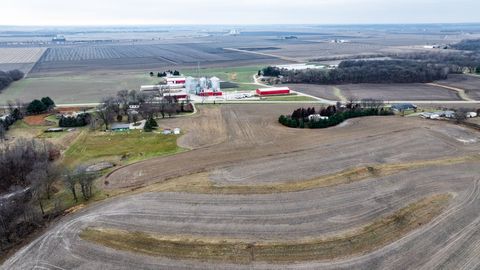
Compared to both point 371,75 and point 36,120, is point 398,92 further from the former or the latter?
point 36,120

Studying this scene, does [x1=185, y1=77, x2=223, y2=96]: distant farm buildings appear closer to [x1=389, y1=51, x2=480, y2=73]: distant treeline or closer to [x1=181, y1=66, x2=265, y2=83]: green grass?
[x1=181, y1=66, x2=265, y2=83]: green grass

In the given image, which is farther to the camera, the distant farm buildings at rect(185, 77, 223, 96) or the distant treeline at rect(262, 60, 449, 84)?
the distant treeline at rect(262, 60, 449, 84)

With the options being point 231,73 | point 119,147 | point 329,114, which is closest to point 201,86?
point 231,73

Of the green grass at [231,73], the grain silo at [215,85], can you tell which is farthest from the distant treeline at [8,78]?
the grain silo at [215,85]

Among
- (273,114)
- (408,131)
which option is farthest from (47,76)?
(408,131)

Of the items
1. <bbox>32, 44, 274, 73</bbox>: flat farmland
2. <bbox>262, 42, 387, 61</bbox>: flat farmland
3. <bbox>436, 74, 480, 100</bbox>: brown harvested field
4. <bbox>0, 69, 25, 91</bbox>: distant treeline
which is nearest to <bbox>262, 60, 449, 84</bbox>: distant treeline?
<bbox>436, 74, 480, 100</bbox>: brown harvested field
